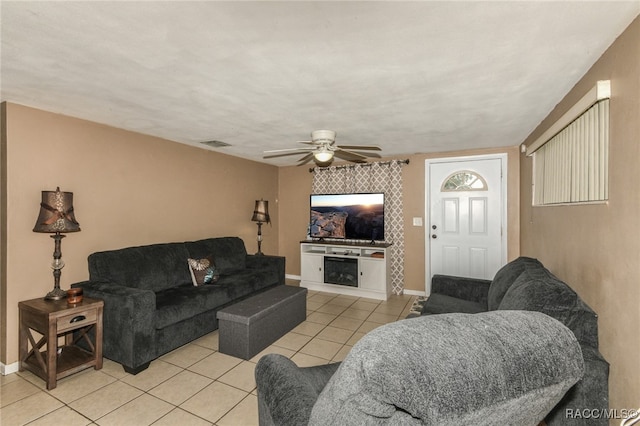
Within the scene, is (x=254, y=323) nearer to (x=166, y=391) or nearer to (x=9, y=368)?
(x=166, y=391)

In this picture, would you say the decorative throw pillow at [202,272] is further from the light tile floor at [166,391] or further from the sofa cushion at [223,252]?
the light tile floor at [166,391]

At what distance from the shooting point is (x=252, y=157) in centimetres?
Answer: 516

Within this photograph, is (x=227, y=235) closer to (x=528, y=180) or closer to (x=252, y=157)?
(x=252, y=157)

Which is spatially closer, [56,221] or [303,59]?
[303,59]

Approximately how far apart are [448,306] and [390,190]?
2.74m

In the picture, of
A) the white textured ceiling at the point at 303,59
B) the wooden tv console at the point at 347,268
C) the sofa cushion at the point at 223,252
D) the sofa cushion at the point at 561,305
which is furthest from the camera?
the wooden tv console at the point at 347,268

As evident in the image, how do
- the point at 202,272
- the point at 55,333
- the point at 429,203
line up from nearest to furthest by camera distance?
the point at 55,333 < the point at 202,272 < the point at 429,203

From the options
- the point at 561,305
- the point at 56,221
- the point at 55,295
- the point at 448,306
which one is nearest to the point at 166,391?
the point at 55,295

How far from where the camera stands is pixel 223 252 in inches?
170

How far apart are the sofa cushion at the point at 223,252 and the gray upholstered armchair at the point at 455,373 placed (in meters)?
3.57

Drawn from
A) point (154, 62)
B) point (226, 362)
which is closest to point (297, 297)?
point (226, 362)

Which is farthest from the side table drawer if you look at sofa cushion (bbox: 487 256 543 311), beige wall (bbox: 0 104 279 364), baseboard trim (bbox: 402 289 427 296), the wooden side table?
baseboard trim (bbox: 402 289 427 296)

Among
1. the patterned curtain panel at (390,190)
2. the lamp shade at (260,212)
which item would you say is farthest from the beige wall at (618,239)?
the lamp shade at (260,212)

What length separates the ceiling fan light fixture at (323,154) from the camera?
122 inches
